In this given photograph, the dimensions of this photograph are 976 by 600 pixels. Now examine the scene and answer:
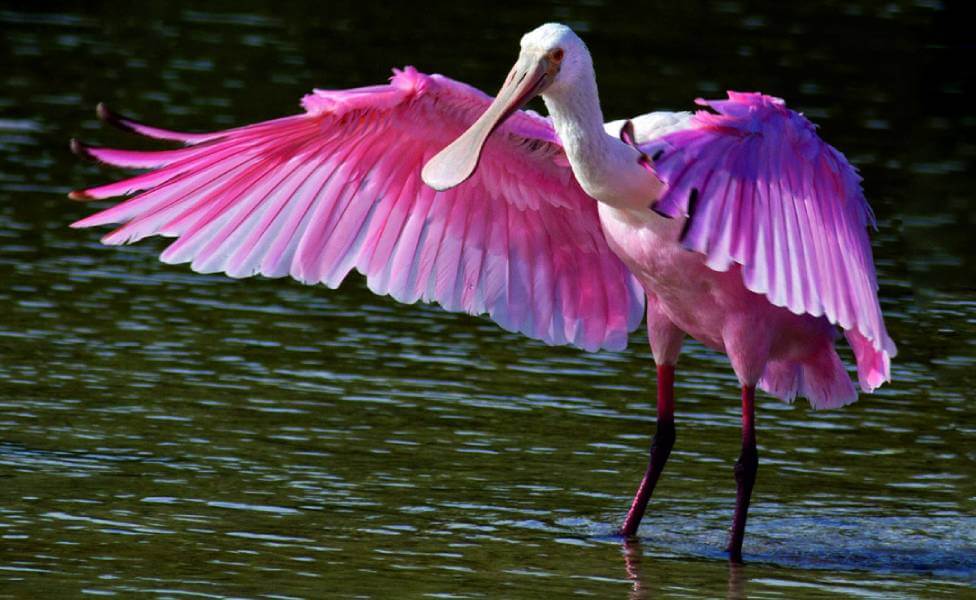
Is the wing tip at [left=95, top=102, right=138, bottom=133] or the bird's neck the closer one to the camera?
the wing tip at [left=95, top=102, right=138, bottom=133]

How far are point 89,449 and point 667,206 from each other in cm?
293

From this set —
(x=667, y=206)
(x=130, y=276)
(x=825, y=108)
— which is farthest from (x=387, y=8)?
(x=667, y=206)

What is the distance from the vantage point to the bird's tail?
9.83m

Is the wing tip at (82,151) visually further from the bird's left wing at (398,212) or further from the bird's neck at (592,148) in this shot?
the bird's neck at (592,148)

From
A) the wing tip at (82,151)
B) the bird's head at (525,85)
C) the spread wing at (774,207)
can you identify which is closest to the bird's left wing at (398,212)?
the wing tip at (82,151)

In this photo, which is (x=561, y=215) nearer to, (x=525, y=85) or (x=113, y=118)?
(x=525, y=85)

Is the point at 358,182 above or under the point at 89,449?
above

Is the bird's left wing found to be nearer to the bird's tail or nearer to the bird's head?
the bird's head

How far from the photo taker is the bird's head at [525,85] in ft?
27.1

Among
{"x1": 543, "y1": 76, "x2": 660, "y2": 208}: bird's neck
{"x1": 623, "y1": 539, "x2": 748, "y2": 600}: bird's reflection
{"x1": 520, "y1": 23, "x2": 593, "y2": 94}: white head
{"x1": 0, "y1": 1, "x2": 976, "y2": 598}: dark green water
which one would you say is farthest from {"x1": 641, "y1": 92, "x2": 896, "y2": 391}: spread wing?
{"x1": 0, "y1": 1, "x2": 976, "y2": 598}: dark green water

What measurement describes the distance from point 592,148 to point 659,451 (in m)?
1.73

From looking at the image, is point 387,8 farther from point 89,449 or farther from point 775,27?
point 89,449

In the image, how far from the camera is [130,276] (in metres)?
13.2

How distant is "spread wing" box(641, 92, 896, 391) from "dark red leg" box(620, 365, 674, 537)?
1.34 metres
